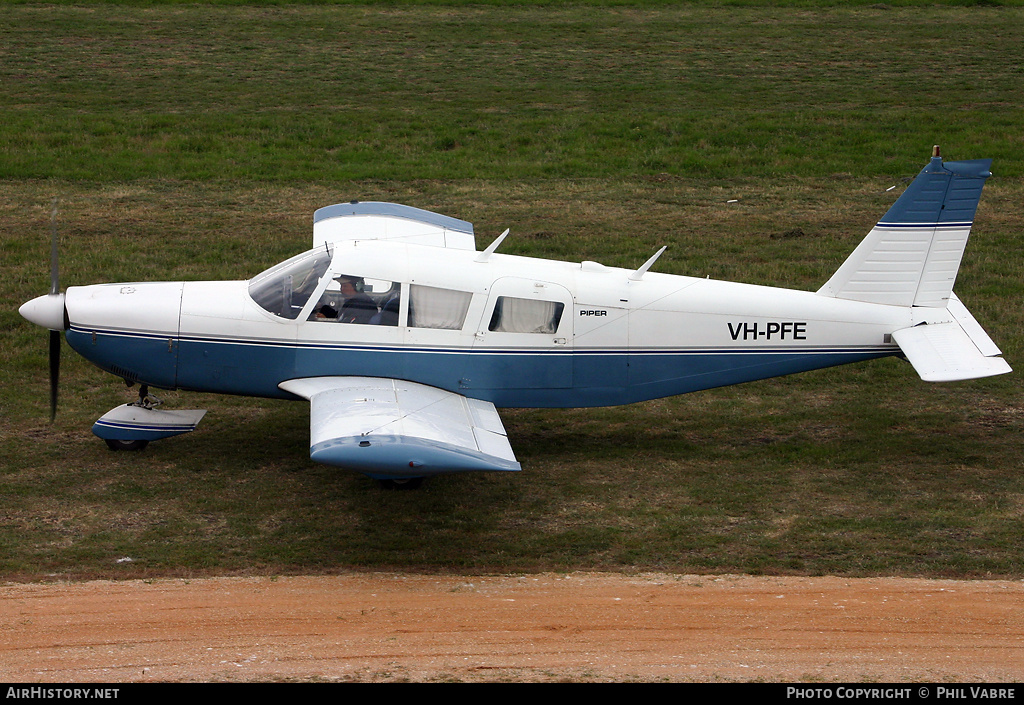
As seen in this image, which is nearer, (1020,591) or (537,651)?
(537,651)

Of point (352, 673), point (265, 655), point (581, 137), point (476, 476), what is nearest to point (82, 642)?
point (265, 655)

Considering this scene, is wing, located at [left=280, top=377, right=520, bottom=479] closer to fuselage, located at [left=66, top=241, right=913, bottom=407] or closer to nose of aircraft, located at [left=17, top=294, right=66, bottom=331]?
fuselage, located at [left=66, top=241, right=913, bottom=407]

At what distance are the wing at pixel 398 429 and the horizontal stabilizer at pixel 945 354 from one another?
4.77 metres

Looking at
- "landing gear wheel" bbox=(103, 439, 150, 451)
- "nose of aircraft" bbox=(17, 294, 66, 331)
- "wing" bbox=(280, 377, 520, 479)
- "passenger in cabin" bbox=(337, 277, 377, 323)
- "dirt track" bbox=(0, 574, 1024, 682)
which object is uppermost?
"passenger in cabin" bbox=(337, 277, 377, 323)

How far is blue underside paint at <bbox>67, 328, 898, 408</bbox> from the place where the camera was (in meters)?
12.3

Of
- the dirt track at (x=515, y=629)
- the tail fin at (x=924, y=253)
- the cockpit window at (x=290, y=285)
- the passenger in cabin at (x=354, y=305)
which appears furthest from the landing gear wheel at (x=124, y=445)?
the tail fin at (x=924, y=253)

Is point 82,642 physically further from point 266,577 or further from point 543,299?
point 543,299

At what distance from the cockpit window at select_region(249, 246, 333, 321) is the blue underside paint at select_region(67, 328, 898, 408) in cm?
43

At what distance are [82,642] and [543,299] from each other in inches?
238

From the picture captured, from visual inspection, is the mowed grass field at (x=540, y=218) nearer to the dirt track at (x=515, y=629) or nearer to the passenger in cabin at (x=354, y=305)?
the dirt track at (x=515, y=629)

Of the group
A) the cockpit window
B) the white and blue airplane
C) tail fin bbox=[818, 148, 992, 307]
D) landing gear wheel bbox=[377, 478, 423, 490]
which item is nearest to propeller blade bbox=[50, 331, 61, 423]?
the white and blue airplane

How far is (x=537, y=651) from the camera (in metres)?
8.95

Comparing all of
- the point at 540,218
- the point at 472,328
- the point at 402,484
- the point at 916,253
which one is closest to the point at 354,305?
the point at 472,328

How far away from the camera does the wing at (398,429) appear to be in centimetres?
1009
